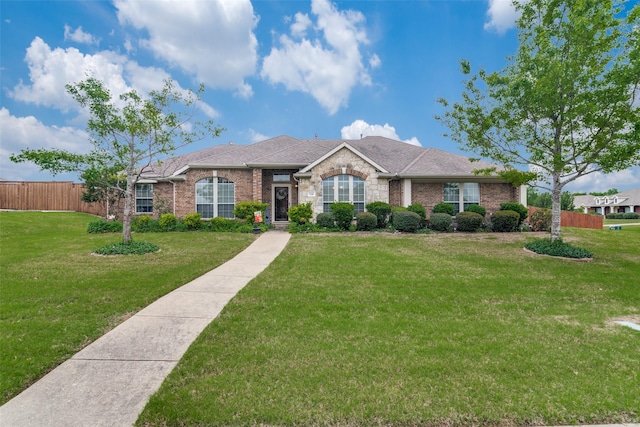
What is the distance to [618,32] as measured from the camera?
32.0 ft

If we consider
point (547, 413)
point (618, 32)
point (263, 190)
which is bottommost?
point (547, 413)

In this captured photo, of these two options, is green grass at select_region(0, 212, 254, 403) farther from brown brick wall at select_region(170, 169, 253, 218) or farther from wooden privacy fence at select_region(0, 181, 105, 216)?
wooden privacy fence at select_region(0, 181, 105, 216)

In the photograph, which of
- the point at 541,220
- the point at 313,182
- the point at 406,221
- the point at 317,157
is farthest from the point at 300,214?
the point at 541,220

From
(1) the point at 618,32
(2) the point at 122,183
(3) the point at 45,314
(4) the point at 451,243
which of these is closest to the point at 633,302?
(4) the point at 451,243

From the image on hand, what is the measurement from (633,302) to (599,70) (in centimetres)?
771

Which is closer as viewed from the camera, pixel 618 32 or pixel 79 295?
pixel 79 295

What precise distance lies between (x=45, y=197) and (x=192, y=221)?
15619 millimetres

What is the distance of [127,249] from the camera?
411 inches

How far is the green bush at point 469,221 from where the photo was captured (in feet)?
53.0

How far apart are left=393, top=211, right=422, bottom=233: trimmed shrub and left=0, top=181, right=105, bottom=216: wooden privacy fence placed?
67.9ft

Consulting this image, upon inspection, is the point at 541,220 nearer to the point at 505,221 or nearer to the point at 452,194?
the point at 505,221

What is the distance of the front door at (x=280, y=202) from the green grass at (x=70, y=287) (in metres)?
5.43

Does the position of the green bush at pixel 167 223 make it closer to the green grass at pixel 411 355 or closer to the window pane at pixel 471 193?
the green grass at pixel 411 355

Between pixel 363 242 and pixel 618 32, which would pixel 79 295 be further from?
pixel 618 32
